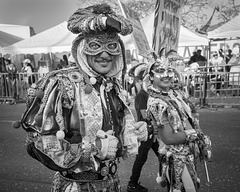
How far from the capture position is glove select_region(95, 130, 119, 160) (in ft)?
6.44

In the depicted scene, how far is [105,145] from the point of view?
1964mm

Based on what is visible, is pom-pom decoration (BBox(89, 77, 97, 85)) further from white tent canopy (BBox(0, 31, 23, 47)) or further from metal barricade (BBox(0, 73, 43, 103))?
white tent canopy (BBox(0, 31, 23, 47))

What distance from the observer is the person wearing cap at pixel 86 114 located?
76.3 inches

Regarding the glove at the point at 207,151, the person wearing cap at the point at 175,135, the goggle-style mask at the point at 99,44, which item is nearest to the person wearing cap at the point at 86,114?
the goggle-style mask at the point at 99,44

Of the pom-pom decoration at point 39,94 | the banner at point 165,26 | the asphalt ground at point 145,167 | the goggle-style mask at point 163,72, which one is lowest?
the asphalt ground at point 145,167

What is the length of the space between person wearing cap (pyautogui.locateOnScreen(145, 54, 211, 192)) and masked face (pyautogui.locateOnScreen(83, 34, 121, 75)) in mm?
1138

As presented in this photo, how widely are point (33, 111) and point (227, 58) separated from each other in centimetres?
1489

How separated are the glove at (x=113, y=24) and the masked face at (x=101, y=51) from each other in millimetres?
88

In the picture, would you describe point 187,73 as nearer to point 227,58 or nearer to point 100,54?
point 227,58

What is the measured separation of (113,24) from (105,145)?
0.86 meters

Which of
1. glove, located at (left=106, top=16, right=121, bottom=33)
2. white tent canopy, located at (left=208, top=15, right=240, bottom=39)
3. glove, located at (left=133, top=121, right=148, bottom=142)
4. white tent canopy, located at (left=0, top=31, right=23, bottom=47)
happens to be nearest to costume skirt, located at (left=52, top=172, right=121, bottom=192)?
glove, located at (left=133, top=121, right=148, bottom=142)

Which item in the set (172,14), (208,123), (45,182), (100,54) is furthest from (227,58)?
(100,54)

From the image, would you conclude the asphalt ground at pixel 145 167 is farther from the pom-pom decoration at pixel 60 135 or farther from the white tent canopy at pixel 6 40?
the white tent canopy at pixel 6 40

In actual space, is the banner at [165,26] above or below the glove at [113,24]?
above
